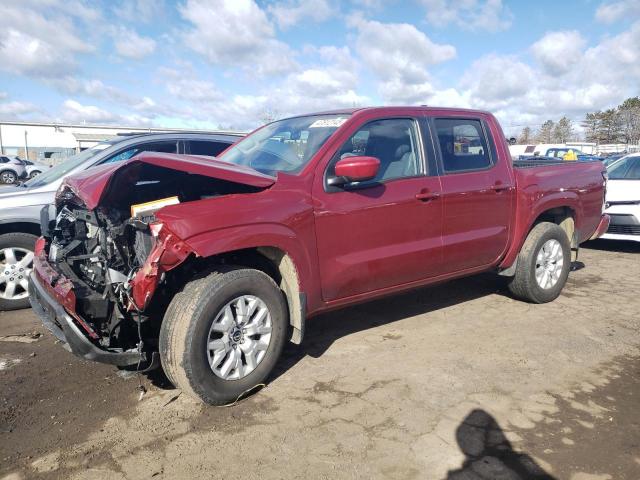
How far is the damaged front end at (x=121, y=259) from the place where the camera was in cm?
293

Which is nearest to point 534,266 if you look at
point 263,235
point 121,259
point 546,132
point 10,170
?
point 263,235

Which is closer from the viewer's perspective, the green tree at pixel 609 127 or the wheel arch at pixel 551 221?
the wheel arch at pixel 551 221

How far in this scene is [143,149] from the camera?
5777 mm

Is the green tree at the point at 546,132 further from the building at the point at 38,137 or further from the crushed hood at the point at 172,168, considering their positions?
the crushed hood at the point at 172,168

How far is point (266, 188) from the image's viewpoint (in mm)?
3348

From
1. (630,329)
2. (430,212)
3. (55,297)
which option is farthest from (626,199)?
(55,297)

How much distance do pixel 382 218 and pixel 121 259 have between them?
1.87 m

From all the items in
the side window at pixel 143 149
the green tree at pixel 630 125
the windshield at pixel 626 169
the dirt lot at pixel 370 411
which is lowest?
the dirt lot at pixel 370 411

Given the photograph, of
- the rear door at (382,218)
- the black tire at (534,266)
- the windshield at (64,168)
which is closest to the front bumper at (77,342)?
the rear door at (382,218)

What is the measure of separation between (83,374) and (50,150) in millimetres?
47000

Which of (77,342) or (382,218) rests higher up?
(382,218)

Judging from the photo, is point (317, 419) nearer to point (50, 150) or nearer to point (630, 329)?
point (630, 329)

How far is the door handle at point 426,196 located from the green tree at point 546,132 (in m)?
72.6

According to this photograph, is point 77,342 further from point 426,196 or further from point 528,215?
point 528,215
